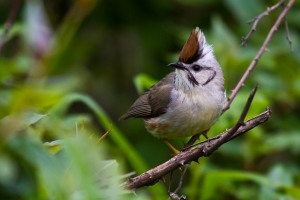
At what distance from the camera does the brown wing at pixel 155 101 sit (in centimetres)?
405

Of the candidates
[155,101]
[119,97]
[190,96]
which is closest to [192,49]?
[190,96]

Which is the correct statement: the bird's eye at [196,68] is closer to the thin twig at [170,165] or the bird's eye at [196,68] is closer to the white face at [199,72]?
the white face at [199,72]

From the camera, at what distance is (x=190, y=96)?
3.77m

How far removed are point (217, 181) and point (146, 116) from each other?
3.37 ft

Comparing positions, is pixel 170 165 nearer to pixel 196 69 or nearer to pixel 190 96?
pixel 190 96

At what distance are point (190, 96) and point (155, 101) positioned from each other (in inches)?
19.9

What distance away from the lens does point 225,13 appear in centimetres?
606

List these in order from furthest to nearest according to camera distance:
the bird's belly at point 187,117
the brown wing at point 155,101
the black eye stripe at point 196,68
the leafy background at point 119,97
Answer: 1. the brown wing at point 155,101
2. the black eye stripe at point 196,68
3. the bird's belly at point 187,117
4. the leafy background at point 119,97

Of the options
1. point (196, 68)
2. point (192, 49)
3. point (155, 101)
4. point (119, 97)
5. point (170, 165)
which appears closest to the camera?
point (170, 165)

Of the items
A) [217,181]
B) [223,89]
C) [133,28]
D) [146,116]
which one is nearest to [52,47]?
[217,181]

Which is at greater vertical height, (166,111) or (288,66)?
(166,111)

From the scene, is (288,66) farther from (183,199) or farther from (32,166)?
(32,166)

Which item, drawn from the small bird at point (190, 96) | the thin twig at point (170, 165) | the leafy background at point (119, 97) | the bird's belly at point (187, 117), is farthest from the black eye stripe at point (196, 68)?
the thin twig at point (170, 165)

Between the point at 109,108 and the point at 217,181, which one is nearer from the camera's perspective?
the point at 217,181
